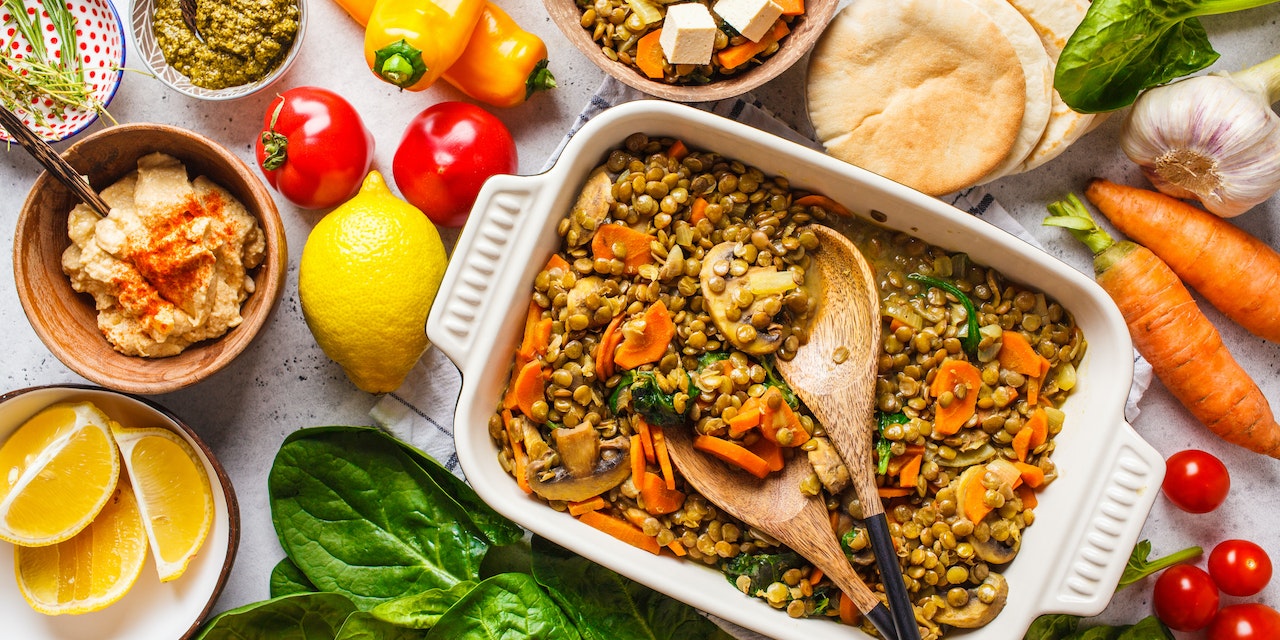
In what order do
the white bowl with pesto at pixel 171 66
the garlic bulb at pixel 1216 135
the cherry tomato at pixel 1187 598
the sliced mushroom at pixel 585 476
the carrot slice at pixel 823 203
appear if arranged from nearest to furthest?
1. the sliced mushroom at pixel 585 476
2. the carrot slice at pixel 823 203
3. the garlic bulb at pixel 1216 135
4. the white bowl with pesto at pixel 171 66
5. the cherry tomato at pixel 1187 598

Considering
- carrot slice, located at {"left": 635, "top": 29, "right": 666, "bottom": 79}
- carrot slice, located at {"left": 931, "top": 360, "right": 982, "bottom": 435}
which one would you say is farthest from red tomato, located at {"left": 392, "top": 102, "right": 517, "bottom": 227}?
carrot slice, located at {"left": 931, "top": 360, "right": 982, "bottom": 435}

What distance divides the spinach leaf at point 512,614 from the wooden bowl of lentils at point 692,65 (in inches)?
57.5

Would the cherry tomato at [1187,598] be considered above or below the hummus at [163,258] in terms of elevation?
below

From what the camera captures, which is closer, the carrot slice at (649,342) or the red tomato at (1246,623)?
the carrot slice at (649,342)

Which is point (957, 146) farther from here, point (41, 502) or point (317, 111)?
point (41, 502)

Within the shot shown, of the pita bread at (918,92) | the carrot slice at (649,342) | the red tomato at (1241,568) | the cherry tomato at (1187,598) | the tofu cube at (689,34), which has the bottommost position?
the cherry tomato at (1187,598)

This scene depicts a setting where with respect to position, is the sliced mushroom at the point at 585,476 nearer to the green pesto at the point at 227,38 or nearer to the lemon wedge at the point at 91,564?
the lemon wedge at the point at 91,564

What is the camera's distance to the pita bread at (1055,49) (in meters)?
2.52

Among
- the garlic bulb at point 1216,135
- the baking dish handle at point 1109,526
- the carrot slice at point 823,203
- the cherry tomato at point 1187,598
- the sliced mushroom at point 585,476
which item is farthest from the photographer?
the cherry tomato at point 1187,598

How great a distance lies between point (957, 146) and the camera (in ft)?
8.14

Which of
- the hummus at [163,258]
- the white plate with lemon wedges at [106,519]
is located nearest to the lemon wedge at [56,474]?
the white plate with lemon wedges at [106,519]

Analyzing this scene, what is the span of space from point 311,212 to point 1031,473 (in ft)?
7.44

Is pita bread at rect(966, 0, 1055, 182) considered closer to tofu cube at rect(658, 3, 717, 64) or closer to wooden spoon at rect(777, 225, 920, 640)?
wooden spoon at rect(777, 225, 920, 640)

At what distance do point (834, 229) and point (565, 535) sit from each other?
1.09 m
